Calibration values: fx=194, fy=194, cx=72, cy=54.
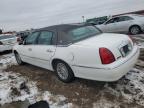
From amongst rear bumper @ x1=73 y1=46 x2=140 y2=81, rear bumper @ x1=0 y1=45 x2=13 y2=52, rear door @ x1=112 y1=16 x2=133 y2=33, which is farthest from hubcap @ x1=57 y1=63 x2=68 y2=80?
rear door @ x1=112 y1=16 x2=133 y2=33

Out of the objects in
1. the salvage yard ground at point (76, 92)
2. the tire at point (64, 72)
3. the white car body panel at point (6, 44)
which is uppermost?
the white car body panel at point (6, 44)

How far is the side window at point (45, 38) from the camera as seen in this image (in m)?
5.31

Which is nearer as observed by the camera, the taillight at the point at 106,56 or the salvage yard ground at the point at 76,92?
the taillight at the point at 106,56

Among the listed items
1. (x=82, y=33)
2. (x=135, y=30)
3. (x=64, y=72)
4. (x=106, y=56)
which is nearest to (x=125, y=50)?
(x=106, y=56)

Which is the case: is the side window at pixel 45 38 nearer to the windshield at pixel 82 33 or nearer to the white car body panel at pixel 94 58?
the white car body panel at pixel 94 58

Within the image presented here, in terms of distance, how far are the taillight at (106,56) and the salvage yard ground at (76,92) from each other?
0.86 metres

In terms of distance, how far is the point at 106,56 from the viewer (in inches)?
156

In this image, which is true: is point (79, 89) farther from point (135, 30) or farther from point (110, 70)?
point (135, 30)

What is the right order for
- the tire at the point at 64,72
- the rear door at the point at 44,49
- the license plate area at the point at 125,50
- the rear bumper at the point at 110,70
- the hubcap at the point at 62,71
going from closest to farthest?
the rear bumper at the point at 110,70 → the license plate area at the point at 125,50 → the tire at the point at 64,72 → the hubcap at the point at 62,71 → the rear door at the point at 44,49

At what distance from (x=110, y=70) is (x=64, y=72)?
1472 millimetres

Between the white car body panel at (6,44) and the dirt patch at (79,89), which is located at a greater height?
the white car body panel at (6,44)

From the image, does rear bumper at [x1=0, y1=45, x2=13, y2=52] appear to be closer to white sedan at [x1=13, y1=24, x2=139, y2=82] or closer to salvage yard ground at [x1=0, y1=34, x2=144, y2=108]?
salvage yard ground at [x1=0, y1=34, x2=144, y2=108]

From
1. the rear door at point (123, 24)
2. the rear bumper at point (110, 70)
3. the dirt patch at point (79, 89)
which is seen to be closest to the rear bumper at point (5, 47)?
the dirt patch at point (79, 89)

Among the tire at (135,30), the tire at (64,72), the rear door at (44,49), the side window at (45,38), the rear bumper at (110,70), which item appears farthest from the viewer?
the tire at (135,30)
